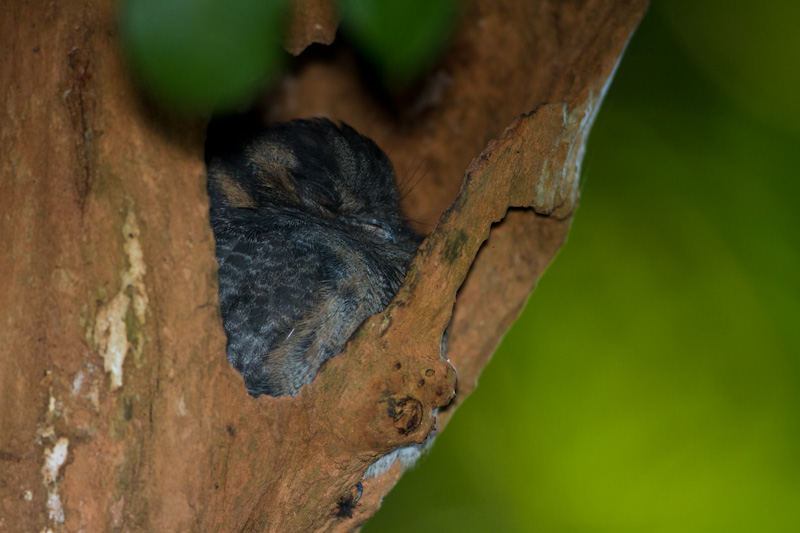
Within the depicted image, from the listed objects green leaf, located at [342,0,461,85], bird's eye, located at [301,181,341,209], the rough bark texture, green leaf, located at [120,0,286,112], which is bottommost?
bird's eye, located at [301,181,341,209]

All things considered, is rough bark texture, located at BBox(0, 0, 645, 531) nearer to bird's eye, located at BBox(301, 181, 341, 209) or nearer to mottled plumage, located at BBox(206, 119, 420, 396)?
mottled plumage, located at BBox(206, 119, 420, 396)

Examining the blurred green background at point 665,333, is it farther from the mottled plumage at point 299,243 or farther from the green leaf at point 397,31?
the green leaf at point 397,31

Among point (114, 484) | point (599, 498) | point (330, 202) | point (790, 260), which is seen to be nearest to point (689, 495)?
point (599, 498)

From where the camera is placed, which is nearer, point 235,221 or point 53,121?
point 53,121

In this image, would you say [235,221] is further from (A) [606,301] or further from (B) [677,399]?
(B) [677,399]

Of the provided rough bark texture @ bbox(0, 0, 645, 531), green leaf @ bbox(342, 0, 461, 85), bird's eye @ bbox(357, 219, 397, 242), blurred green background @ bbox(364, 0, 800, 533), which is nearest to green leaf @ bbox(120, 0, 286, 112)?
green leaf @ bbox(342, 0, 461, 85)

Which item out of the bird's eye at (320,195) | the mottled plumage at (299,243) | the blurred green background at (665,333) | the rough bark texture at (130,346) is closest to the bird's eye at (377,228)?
the mottled plumage at (299,243)
